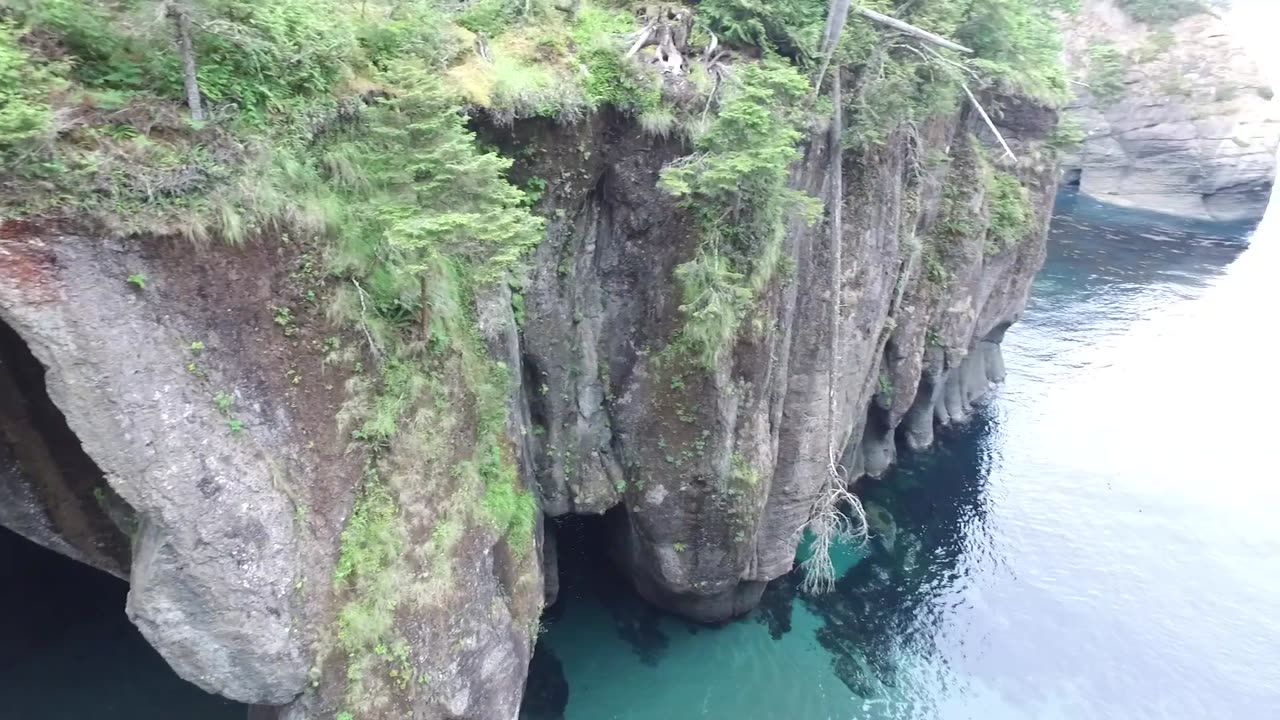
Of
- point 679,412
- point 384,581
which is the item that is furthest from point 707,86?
point 384,581

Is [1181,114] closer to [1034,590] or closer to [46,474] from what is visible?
[1034,590]

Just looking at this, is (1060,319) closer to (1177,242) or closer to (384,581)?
(1177,242)

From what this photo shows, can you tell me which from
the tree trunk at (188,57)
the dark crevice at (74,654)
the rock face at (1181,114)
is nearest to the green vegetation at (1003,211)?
the tree trunk at (188,57)

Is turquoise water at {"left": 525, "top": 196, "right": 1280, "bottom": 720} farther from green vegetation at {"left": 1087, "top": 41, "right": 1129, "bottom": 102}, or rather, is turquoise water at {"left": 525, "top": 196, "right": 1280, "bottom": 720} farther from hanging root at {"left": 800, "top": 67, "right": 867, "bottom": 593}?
green vegetation at {"left": 1087, "top": 41, "right": 1129, "bottom": 102}

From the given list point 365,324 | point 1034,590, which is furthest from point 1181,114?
point 365,324

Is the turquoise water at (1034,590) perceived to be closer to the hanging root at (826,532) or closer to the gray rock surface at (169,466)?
the hanging root at (826,532)

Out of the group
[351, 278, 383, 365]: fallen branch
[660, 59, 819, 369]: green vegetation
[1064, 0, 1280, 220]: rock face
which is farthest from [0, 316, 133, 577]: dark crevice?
[1064, 0, 1280, 220]: rock face

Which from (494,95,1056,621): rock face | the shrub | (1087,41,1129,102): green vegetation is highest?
the shrub
